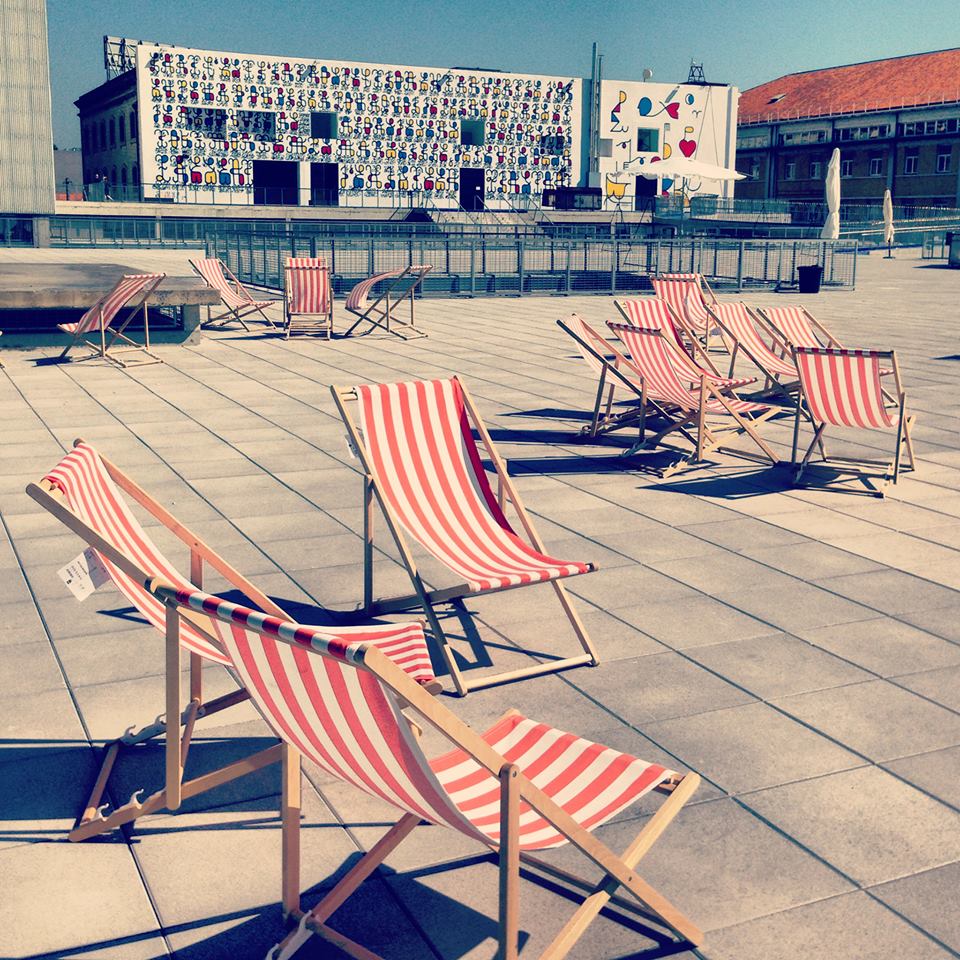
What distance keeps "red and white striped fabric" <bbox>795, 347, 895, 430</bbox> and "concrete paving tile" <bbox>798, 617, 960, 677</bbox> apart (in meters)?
2.46

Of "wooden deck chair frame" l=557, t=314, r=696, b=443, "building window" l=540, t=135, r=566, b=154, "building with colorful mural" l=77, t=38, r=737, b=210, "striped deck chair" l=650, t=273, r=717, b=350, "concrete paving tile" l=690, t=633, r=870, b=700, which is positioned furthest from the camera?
"building window" l=540, t=135, r=566, b=154

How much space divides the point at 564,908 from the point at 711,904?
1.22 ft

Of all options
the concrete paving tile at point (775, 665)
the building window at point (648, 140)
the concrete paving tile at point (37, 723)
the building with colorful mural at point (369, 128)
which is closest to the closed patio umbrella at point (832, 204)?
the concrete paving tile at point (775, 665)

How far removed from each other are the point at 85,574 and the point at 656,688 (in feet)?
6.90

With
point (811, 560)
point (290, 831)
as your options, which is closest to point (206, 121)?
point (811, 560)

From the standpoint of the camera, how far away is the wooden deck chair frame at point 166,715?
9.71 ft

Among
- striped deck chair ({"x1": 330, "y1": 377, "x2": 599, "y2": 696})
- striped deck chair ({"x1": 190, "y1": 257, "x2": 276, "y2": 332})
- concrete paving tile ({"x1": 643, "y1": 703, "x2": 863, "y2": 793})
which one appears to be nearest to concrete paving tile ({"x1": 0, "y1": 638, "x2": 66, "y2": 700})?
striped deck chair ({"x1": 330, "y1": 377, "x2": 599, "y2": 696})

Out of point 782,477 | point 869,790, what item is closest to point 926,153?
point 782,477

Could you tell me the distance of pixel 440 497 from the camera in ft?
16.8

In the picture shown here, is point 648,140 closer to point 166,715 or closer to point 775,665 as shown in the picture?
point 775,665

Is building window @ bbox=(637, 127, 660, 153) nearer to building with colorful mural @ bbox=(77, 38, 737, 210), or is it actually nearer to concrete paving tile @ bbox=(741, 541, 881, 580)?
building with colorful mural @ bbox=(77, 38, 737, 210)

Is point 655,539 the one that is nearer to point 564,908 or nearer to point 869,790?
point 869,790

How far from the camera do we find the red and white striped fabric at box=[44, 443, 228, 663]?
334 centimetres

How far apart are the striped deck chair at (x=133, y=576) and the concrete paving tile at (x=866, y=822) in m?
1.14
